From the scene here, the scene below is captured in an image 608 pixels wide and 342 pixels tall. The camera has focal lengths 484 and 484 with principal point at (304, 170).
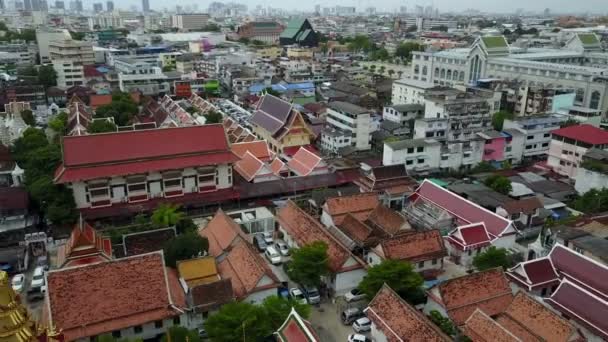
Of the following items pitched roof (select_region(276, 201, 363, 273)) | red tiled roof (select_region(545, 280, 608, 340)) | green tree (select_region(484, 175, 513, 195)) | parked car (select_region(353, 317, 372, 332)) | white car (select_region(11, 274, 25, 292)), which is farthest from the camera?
green tree (select_region(484, 175, 513, 195))

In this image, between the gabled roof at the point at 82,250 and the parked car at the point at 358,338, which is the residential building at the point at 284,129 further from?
the parked car at the point at 358,338

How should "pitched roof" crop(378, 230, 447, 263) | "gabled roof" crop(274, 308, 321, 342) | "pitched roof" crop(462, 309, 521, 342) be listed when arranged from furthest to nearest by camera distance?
"pitched roof" crop(378, 230, 447, 263)
"pitched roof" crop(462, 309, 521, 342)
"gabled roof" crop(274, 308, 321, 342)

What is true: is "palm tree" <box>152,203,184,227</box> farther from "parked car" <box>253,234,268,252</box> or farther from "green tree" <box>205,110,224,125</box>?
"green tree" <box>205,110,224,125</box>

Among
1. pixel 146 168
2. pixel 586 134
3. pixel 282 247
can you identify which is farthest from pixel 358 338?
pixel 586 134

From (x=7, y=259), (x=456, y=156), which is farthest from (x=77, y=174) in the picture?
(x=456, y=156)

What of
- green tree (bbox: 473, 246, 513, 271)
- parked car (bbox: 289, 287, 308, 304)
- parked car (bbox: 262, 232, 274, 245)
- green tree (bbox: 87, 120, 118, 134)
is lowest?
parked car (bbox: 262, 232, 274, 245)

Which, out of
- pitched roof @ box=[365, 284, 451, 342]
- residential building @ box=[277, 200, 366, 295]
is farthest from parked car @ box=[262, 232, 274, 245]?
pitched roof @ box=[365, 284, 451, 342]

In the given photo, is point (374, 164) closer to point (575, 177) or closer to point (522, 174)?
point (522, 174)
